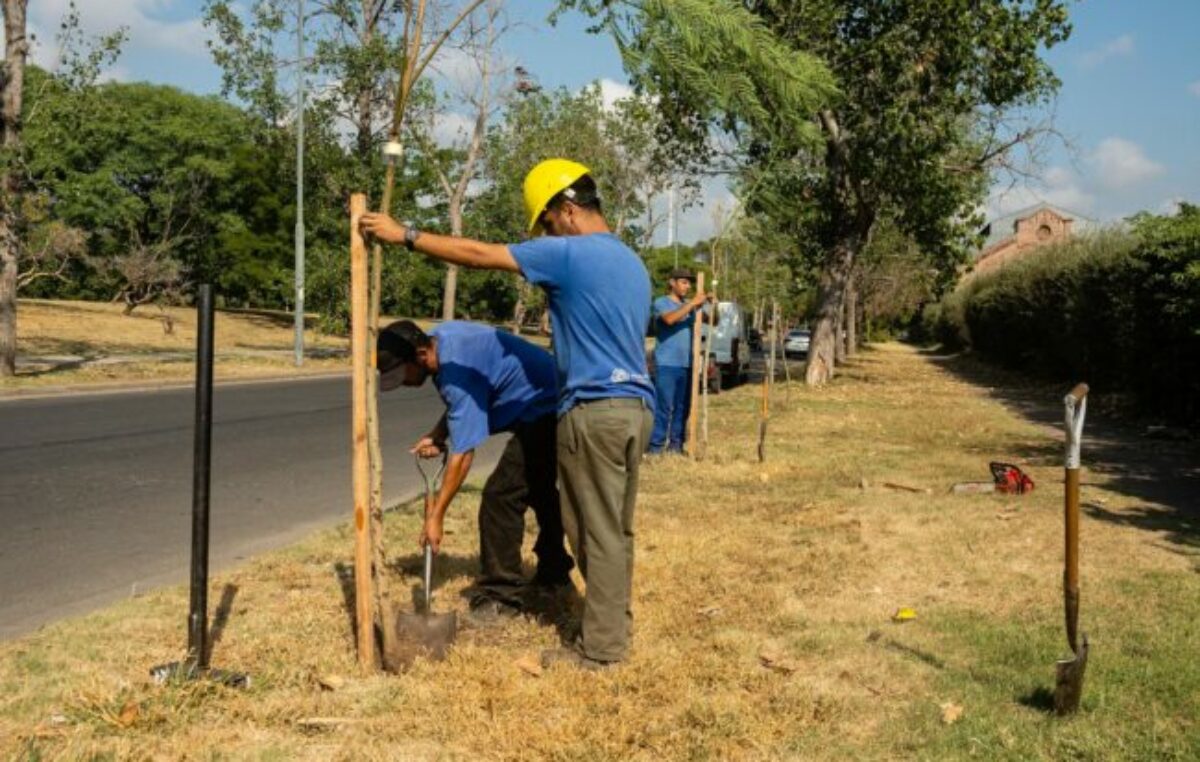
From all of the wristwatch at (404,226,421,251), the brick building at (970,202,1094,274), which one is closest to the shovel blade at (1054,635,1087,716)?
the wristwatch at (404,226,421,251)

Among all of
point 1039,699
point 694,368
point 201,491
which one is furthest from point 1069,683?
point 694,368

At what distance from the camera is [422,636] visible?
447 cm

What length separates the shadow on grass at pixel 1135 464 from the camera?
7.58 metres

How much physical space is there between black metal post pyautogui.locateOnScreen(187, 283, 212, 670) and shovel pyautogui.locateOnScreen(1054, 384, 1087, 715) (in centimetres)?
316

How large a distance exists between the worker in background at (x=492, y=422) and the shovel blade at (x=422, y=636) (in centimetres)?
33

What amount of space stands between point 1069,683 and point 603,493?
1.83m

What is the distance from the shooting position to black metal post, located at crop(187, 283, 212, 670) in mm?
4059

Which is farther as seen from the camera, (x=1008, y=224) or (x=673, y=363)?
(x=1008, y=224)

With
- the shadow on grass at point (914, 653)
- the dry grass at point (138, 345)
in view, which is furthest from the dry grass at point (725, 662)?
the dry grass at point (138, 345)

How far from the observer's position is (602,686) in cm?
411

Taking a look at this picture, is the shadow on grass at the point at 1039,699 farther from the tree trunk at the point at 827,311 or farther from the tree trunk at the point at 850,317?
the tree trunk at the point at 850,317

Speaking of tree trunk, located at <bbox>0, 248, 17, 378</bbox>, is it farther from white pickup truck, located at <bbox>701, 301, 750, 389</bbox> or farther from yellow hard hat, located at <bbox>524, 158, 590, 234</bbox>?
yellow hard hat, located at <bbox>524, 158, 590, 234</bbox>

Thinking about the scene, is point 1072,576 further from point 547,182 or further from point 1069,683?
point 547,182

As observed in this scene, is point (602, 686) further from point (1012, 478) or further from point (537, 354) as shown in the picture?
point (1012, 478)
